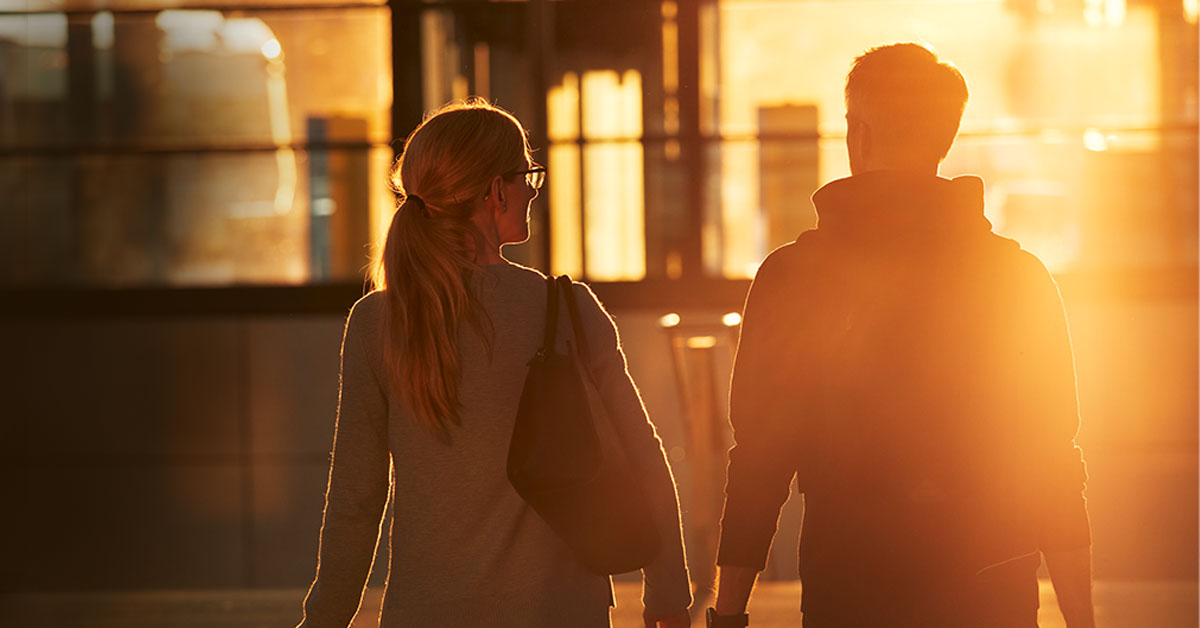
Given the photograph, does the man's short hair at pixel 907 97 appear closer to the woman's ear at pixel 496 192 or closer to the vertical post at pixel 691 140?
the woman's ear at pixel 496 192

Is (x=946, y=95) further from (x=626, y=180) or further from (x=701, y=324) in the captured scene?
(x=626, y=180)

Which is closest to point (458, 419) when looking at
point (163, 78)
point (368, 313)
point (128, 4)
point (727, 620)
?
point (368, 313)

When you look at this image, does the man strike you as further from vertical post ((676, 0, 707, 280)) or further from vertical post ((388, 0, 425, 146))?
vertical post ((388, 0, 425, 146))

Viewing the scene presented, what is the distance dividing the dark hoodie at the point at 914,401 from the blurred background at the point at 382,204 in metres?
5.00

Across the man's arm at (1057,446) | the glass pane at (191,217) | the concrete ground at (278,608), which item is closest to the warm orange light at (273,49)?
the glass pane at (191,217)

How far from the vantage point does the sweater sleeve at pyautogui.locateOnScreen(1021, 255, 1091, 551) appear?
2611 mm

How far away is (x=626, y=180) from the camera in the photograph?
783 cm

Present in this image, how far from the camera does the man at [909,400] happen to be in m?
2.55

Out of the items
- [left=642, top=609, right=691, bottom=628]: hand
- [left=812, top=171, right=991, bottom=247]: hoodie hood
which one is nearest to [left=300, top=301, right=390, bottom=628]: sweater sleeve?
[left=642, top=609, right=691, bottom=628]: hand

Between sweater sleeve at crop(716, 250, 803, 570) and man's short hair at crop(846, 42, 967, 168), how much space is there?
30cm

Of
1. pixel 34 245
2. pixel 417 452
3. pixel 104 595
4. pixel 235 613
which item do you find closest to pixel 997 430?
pixel 417 452

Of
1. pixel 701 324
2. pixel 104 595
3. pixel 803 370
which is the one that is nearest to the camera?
pixel 803 370

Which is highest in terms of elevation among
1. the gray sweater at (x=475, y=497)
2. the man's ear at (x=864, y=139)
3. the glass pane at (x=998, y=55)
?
the glass pane at (x=998, y=55)

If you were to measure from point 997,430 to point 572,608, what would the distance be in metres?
0.83
